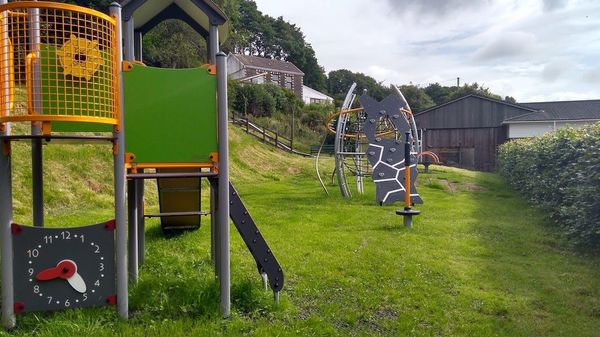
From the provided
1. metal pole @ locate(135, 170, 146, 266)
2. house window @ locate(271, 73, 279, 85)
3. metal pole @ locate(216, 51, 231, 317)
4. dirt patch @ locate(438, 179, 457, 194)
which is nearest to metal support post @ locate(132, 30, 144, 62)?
metal pole @ locate(135, 170, 146, 266)

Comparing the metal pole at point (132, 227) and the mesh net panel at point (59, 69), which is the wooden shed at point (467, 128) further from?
the mesh net panel at point (59, 69)

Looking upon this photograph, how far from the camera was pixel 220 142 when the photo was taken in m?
4.23

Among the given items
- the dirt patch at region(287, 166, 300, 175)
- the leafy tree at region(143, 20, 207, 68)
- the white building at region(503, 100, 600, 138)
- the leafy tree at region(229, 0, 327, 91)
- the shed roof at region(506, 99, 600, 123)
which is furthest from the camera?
the leafy tree at region(229, 0, 327, 91)

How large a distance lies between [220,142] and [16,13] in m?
1.81

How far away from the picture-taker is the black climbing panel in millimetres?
4426

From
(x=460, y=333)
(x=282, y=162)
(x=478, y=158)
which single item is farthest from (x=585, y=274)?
(x=478, y=158)

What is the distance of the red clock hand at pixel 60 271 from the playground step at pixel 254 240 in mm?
1329

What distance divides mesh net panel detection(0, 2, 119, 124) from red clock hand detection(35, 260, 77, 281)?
1121 millimetres

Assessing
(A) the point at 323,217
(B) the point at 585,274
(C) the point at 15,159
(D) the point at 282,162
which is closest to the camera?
(B) the point at 585,274

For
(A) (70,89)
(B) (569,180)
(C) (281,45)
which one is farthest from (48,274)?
(C) (281,45)

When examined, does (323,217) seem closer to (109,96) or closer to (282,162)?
(109,96)

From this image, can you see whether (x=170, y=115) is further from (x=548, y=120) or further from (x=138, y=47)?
(x=548, y=120)

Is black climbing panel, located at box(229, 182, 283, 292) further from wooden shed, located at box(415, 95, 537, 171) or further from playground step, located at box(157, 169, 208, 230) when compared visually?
wooden shed, located at box(415, 95, 537, 171)

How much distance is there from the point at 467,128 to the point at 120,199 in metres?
33.0
